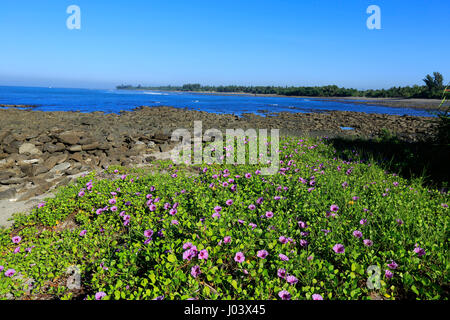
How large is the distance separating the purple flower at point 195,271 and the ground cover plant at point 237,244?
1 centimetres

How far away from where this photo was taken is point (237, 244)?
3.12 m

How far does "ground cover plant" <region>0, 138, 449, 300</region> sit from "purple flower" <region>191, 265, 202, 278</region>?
0.04 ft

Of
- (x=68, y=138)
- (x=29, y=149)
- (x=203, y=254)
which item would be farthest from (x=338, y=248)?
(x=29, y=149)

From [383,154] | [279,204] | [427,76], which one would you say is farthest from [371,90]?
[279,204]

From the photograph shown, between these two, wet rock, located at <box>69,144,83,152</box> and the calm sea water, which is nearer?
wet rock, located at <box>69,144,83,152</box>

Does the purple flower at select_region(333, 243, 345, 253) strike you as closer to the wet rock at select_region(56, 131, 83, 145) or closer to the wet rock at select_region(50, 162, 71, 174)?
the wet rock at select_region(50, 162, 71, 174)

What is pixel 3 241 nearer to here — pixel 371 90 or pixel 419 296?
pixel 419 296

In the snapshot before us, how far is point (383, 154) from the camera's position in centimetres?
892

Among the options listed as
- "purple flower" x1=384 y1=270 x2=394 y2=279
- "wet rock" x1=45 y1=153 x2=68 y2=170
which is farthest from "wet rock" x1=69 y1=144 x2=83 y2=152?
"purple flower" x1=384 y1=270 x2=394 y2=279

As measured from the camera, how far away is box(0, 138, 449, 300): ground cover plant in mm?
2656

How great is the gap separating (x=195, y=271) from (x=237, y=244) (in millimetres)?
675

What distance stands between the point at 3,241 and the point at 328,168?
→ 23.8 feet

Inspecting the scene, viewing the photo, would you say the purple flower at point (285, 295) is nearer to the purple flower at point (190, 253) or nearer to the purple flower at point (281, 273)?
the purple flower at point (281, 273)

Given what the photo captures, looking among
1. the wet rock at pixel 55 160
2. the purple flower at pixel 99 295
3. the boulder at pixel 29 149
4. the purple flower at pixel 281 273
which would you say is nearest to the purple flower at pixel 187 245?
the purple flower at pixel 99 295
